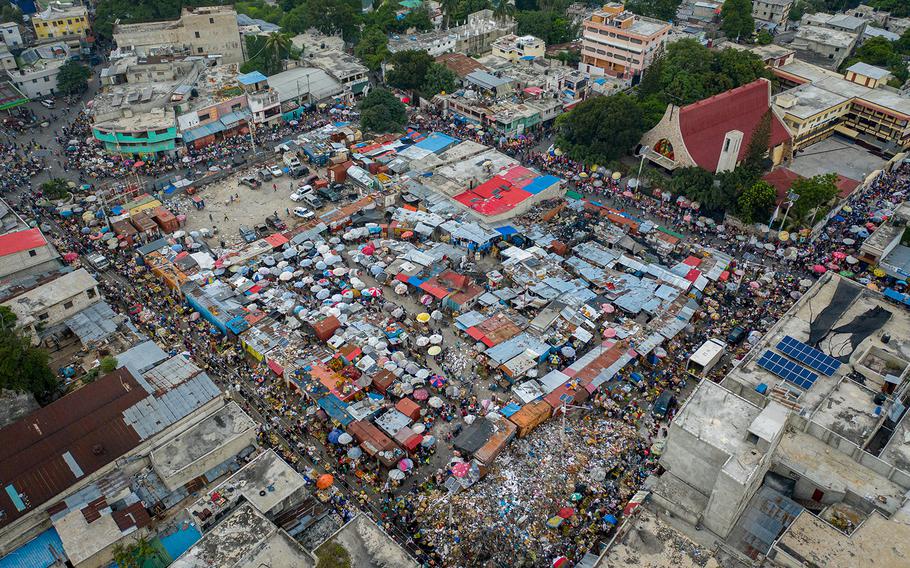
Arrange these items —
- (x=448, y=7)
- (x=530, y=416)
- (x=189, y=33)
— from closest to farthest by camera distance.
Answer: (x=530, y=416)
(x=189, y=33)
(x=448, y=7)

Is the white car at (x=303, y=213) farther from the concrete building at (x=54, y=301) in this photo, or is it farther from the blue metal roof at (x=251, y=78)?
the blue metal roof at (x=251, y=78)

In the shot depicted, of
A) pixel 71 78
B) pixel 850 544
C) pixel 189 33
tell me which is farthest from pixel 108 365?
pixel 189 33

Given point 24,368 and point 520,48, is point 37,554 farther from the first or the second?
point 520,48

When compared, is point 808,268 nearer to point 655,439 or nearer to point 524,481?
point 655,439

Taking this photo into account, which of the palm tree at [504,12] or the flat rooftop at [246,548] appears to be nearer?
the flat rooftop at [246,548]

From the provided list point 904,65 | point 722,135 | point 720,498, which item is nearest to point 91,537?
point 720,498

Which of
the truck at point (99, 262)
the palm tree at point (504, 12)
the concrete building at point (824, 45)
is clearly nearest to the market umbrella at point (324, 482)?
the truck at point (99, 262)

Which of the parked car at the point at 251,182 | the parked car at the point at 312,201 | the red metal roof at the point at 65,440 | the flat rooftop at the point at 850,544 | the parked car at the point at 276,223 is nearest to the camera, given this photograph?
the flat rooftop at the point at 850,544
